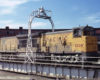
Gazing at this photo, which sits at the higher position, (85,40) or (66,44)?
(85,40)

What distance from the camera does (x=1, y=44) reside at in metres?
30.3

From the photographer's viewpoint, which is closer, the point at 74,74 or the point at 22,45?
the point at 74,74

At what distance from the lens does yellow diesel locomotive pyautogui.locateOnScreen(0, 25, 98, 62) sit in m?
16.5

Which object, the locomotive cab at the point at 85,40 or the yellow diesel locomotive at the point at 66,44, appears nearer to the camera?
the locomotive cab at the point at 85,40

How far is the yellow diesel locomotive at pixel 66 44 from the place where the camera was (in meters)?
16.5

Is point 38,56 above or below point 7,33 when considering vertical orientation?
below

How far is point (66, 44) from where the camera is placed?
18.5 meters

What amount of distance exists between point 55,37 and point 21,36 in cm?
696

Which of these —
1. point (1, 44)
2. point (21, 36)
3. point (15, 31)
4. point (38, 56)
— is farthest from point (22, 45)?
point (15, 31)

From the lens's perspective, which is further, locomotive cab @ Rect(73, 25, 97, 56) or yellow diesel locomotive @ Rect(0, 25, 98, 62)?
yellow diesel locomotive @ Rect(0, 25, 98, 62)

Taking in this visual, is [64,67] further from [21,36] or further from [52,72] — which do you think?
[21,36]

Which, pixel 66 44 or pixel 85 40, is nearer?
pixel 85 40

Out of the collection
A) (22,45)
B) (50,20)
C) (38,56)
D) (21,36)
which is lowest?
(38,56)

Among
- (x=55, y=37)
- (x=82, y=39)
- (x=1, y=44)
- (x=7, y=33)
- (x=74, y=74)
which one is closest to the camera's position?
(x=74, y=74)
